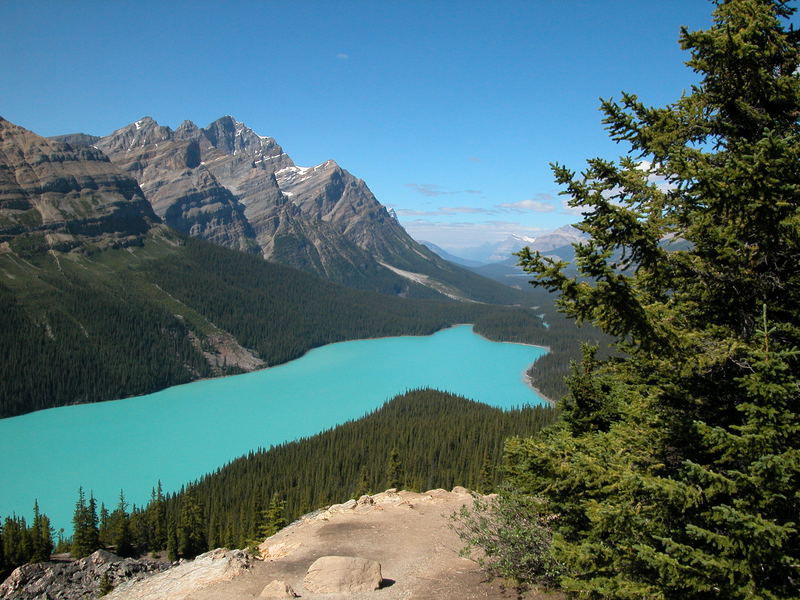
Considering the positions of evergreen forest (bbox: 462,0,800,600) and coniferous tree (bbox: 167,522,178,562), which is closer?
evergreen forest (bbox: 462,0,800,600)

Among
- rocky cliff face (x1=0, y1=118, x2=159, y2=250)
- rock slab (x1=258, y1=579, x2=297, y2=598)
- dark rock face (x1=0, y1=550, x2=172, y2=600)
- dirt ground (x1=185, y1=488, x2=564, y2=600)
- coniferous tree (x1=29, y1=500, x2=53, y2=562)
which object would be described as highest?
rocky cliff face (x1=0, y1=118, x2=159, y2=250)

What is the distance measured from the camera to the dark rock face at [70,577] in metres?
33.0

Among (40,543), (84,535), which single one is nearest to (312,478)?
(84,535)

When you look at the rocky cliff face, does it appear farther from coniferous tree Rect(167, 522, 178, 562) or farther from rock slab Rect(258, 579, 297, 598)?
rock slab Rect(258, 579, 297, 598)

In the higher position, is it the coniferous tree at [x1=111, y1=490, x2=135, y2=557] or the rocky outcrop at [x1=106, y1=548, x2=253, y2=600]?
the rocky outcrop at [x1=106, y1=548, x2=253, y2=600]

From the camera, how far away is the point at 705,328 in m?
8.05

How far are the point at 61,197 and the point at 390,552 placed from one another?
18989cm

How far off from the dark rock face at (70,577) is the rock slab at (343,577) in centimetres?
2155

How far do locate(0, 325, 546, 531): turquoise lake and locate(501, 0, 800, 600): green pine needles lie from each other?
64.6m

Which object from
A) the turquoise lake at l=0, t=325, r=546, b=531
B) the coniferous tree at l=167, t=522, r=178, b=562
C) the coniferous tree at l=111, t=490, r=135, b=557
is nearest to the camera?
the coniferous tree at l=167, t=522, r=178, b=562

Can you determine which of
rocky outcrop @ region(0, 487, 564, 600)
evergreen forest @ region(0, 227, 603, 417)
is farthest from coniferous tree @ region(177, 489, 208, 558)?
evergreen forest @ region(0, 227, 603, 417)

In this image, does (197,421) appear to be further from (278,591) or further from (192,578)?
(278,591)

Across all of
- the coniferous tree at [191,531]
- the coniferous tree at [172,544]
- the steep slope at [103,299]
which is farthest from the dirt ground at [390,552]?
the steep slope at [103,299]

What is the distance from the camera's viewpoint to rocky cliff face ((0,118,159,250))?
15225 cm
